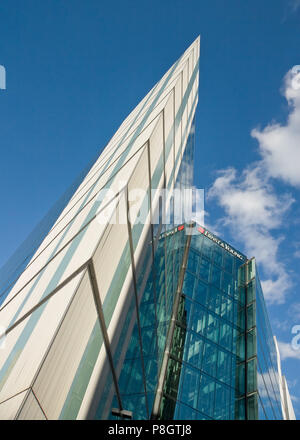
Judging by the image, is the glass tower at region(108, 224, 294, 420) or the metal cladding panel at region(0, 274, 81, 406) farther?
the glass tower at region(108, 224, 294, 420)

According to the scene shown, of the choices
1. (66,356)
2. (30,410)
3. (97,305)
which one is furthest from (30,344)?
(97,305)

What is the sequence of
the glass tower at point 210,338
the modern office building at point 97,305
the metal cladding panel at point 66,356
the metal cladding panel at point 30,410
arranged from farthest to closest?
the glass tower at point 210,338 < the modern office building at point 97,305 < the metal cladding panel at point 66,356 < the metal cladding panel at point 30,410

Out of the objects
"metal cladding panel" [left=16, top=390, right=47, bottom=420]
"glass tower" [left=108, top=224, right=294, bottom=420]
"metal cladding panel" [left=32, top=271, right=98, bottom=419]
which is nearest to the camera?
"metal cladding panel" [left=16, top=390, right=47, bottom=420]

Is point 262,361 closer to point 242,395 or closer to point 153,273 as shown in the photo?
point 242,395

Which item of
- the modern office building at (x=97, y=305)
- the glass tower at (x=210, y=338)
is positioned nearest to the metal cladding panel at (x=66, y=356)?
the modern office building at (x=97, y=305)

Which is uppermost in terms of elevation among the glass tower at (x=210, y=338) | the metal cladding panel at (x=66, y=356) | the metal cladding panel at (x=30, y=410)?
the glass tower at (x=210, y=338)

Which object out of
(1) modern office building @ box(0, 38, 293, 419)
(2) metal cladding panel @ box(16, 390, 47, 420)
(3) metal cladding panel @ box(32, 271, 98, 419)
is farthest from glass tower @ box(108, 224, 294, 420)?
(2) metal cladding panel @ box(16, 390, 47, 420)

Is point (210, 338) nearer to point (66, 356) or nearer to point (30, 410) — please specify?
point (66, 356)

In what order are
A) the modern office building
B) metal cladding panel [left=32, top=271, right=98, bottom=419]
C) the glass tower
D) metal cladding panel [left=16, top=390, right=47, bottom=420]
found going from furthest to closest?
the glass tower < the modern office building < metal cladding panel [left=32, top=271, right=98, bottom=419] < metal cladding panel [left=16, top=390, right=47, bottom=420]

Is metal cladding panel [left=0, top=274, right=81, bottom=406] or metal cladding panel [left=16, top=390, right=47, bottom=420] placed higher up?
metal cladding panel [left=0, top=274, right=81, bottom=406]

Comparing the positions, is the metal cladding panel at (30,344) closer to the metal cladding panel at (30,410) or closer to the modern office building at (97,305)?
the modern office building at (97,305)

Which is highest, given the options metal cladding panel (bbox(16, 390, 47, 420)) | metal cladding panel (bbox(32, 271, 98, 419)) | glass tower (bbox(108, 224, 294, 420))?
glass tower (bbox(108, 224, 294, 420))

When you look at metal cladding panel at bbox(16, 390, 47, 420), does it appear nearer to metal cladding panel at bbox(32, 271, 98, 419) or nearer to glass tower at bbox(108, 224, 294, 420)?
metal cladding panel at bbox(32, 271, 98, 419)
